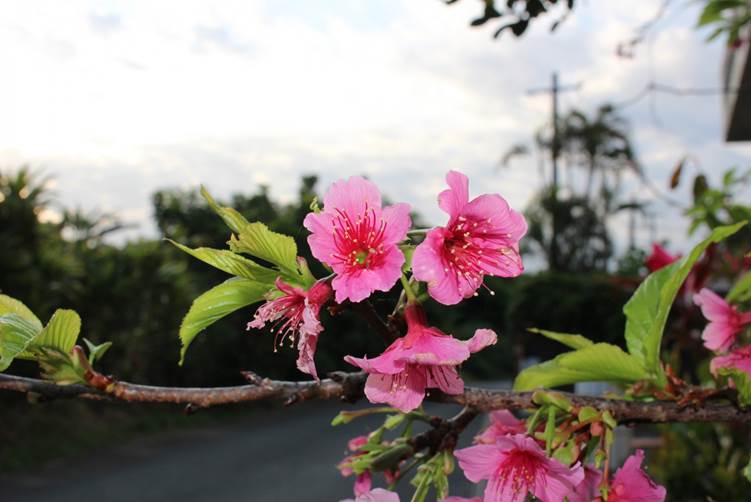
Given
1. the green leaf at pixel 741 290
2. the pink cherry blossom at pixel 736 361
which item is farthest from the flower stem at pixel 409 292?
the green leaf at pixel 741 290

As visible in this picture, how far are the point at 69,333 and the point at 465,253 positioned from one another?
53cm

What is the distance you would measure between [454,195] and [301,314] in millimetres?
257

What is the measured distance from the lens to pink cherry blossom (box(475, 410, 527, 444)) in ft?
4.30

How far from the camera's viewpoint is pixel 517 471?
1.13 meters

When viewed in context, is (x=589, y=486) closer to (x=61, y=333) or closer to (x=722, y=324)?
(x=722, y=324)

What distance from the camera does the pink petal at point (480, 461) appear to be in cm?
113

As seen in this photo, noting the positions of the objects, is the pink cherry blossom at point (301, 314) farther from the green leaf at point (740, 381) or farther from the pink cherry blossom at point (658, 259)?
the pink cherry blossom at point (658, 259)

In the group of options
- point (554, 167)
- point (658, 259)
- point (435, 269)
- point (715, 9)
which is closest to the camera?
point (435, 269)

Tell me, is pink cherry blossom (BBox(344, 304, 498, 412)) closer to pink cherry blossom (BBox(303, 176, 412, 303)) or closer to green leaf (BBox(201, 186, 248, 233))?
pink cherry blossom (BBox(303, 176, 412, 303))

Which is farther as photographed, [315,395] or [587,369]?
[587,369]

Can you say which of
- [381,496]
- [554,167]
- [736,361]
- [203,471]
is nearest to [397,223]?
[381,496]

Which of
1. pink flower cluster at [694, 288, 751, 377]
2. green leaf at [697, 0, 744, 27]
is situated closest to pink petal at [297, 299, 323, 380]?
pink flower cluster at [694, 288, 751, 377]

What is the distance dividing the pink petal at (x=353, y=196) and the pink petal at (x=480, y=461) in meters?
0.38

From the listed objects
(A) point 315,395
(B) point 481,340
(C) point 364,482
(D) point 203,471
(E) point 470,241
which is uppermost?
(E) point 470,241
